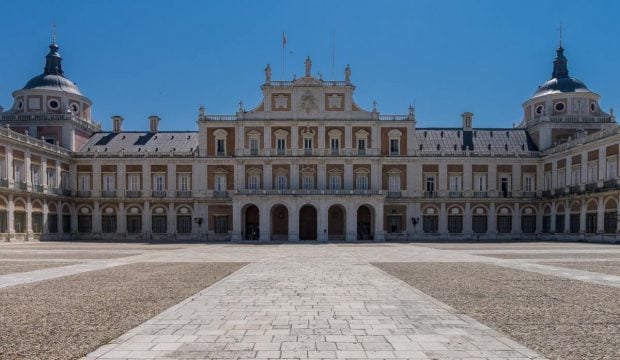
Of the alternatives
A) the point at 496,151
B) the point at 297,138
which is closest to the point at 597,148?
the point at 496,151

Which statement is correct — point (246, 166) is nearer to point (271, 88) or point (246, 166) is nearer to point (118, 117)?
point (271, 88)

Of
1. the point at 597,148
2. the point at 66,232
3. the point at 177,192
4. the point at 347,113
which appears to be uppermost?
the point at 347,113

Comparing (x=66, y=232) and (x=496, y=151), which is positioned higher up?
(x=496, y=151)

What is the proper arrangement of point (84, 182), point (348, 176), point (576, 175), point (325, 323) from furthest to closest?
1. point (84, 182)
2. point (348, 176)
3. point (576, 175)
4. point (325, 323)

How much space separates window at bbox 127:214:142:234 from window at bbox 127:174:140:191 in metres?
2.91

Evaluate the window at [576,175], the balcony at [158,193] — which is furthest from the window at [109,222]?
the window at [576,175]

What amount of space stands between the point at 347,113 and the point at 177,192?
63.8 feet

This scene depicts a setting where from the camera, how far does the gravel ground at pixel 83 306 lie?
7.98 metres

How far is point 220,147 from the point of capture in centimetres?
5481

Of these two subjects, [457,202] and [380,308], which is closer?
[380,308]

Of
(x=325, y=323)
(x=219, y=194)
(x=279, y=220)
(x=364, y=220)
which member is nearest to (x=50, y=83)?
(x=219, y=194)

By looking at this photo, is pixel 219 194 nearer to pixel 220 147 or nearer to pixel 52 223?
pixel 220 147

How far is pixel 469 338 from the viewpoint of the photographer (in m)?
8.22

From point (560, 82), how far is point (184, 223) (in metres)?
43.1
